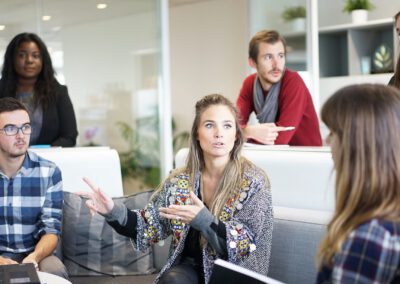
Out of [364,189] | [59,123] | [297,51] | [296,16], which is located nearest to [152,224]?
[364,189]

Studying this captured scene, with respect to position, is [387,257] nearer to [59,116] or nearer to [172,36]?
[59,116]

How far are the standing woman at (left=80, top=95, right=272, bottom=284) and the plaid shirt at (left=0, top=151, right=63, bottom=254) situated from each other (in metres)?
0.45

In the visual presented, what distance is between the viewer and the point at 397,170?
119cm

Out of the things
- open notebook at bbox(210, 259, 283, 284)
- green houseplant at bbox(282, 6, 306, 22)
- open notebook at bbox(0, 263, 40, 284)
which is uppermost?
green houseplant at bbox(282, 6, 306, 22)

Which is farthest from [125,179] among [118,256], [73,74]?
[118,256]

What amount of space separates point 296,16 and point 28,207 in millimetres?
3409

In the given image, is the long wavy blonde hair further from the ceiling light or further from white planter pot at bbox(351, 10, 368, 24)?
white planter pot at bbox(351, 10, 368, 24)

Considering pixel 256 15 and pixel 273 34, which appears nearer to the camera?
pixel 273 34

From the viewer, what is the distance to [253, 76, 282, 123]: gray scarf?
294cm

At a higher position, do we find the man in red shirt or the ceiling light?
the ceiling light

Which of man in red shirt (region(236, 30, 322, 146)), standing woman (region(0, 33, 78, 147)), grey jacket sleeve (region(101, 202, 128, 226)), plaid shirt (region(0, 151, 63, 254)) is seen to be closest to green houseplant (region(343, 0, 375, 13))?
man in red shirt (region(236, 30, 322, 146))

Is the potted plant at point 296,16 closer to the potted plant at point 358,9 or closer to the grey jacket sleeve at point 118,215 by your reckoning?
the potted plant at point 358,9

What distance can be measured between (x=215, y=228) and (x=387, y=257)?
3.26 feet

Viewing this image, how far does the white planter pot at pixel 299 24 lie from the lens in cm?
531
